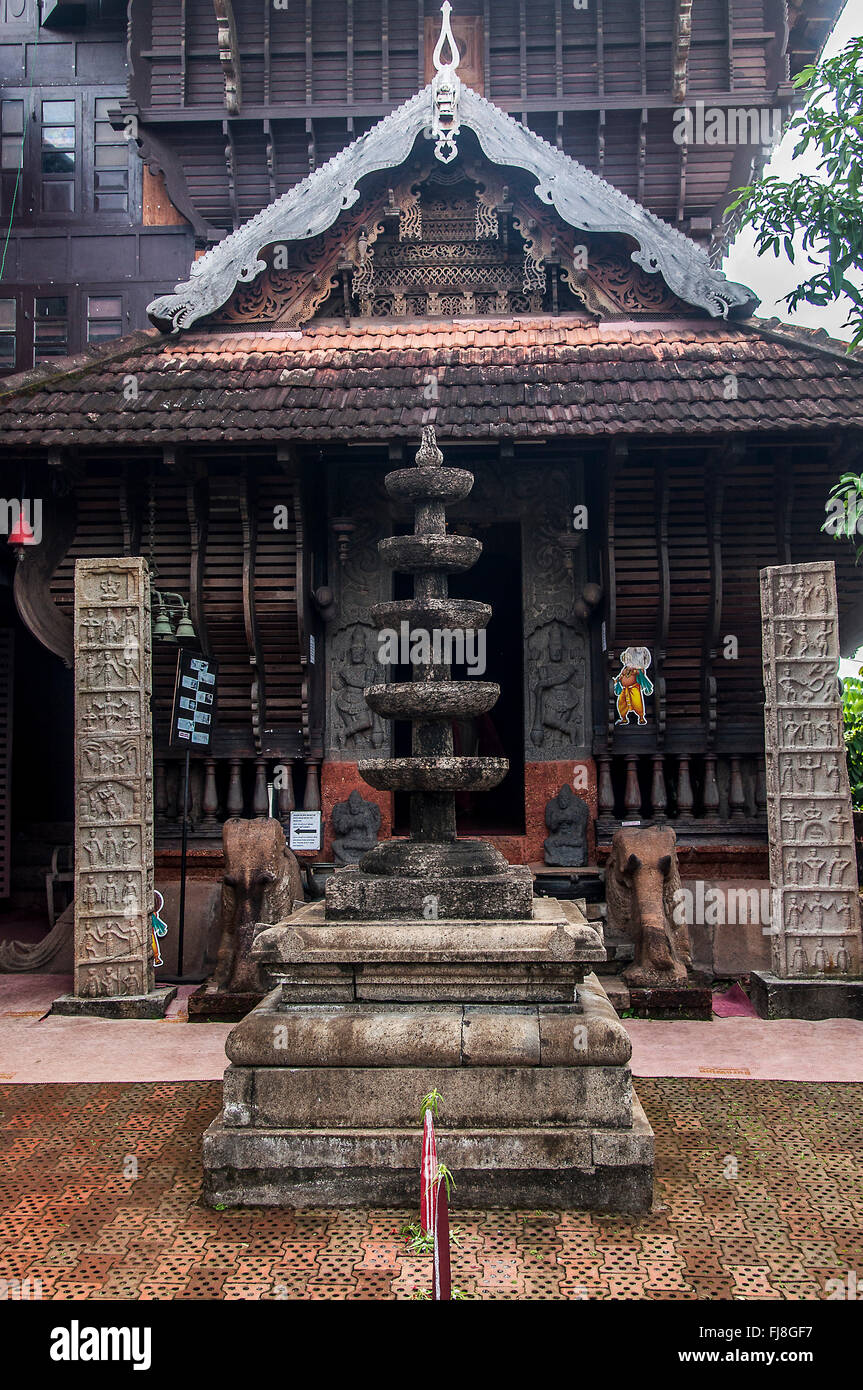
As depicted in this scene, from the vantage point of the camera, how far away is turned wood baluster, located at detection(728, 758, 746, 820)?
962 cm

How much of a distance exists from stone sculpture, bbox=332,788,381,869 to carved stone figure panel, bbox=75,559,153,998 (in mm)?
1878

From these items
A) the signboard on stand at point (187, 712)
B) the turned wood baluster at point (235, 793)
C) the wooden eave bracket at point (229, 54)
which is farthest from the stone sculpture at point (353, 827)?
the wooden eave bracket at point (229, 54)

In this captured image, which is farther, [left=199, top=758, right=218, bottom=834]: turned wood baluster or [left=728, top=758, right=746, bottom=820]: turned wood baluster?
[left=199, top=758, right=218, bottom=834]: turned wood baluster

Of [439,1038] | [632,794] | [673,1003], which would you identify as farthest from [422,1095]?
[632,794]

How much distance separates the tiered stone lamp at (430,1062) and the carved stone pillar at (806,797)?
302 centimetres

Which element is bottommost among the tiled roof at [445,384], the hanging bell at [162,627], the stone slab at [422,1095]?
the stone slab at [422,1095]

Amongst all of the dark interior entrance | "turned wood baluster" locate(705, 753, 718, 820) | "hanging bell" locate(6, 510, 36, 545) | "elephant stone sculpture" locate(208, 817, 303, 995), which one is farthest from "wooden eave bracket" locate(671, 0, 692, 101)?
"elephant stone sculpture" locate(208, 817, 303, 995)

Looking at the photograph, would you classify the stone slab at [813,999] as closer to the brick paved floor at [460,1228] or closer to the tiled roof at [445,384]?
the brick paved floor at [460,1228]

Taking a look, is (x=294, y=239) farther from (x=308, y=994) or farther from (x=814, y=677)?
(x=308, y=994)

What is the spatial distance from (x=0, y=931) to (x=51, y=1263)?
7.71m

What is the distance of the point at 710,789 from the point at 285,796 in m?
3.90

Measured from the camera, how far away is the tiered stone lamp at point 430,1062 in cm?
491

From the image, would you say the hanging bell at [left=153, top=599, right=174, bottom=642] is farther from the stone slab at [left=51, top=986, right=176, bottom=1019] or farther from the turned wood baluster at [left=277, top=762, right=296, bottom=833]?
the stone slab at [left=51, top=986, right=176, bottom=1019]

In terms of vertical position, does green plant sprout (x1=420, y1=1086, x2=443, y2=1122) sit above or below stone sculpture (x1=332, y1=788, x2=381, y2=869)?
below
